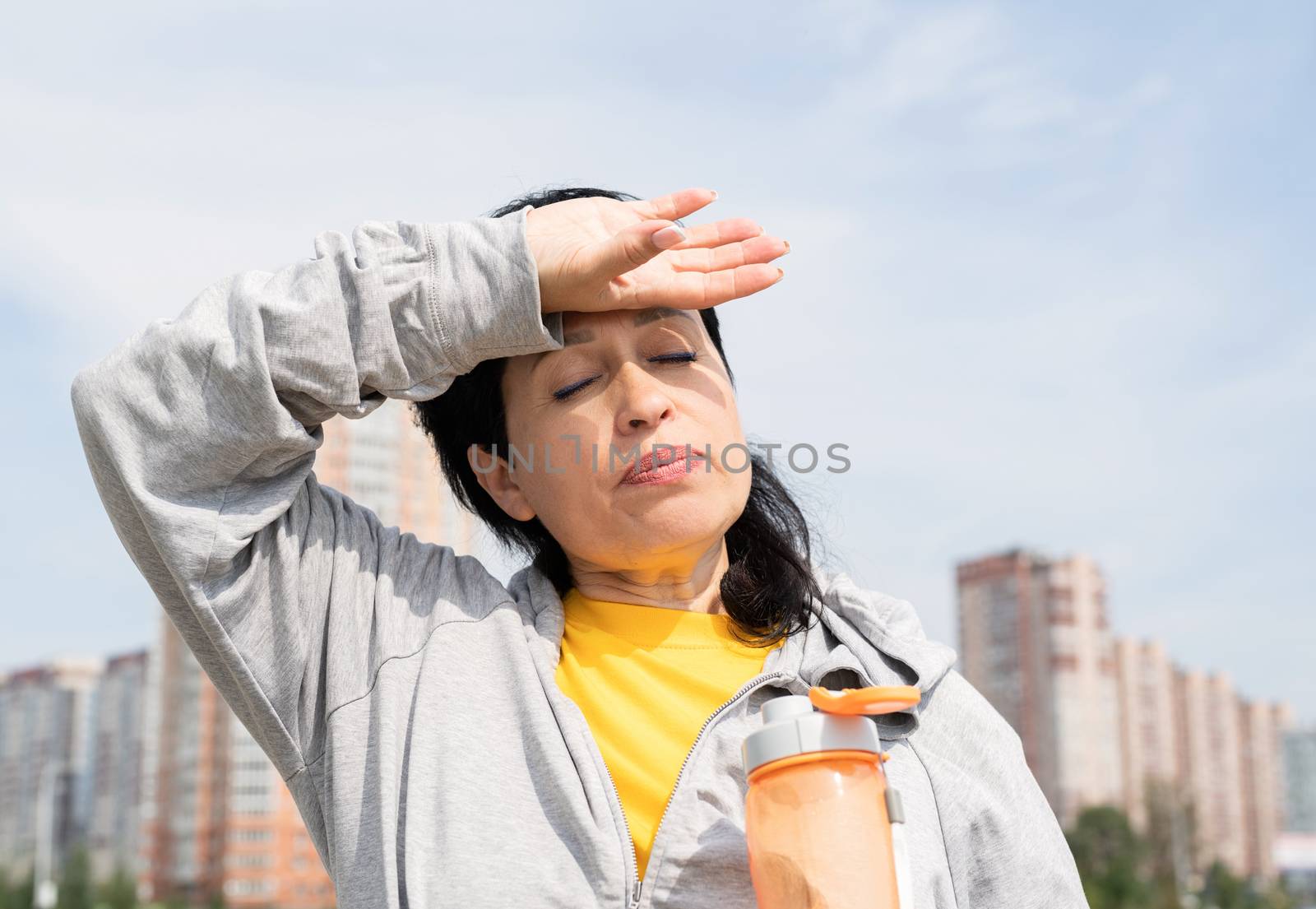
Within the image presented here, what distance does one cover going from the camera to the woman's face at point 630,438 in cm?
200

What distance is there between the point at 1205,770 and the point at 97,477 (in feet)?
194

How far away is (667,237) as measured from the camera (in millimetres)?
1812

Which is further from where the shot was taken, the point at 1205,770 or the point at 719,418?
the point at 1205,770

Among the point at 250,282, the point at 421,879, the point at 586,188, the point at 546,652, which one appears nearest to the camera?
the point at 421,879

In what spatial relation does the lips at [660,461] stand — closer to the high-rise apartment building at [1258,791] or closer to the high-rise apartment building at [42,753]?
the high-rise apartment building at [1258,791]

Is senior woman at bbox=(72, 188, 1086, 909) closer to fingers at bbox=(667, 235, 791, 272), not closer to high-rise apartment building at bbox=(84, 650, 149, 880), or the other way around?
fingers at bbox=(667, 235, 791, 272)

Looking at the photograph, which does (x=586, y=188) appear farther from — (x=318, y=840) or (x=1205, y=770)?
(x=1205, y=770)

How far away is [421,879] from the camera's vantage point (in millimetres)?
1682

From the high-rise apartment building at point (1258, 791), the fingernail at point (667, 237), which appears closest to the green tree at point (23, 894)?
the fingernail at point (667, 237)

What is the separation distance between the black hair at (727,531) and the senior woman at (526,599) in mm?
15

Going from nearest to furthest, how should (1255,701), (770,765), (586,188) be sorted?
(770,765)
(586,188)
(1255,701)

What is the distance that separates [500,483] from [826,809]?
39.2 inches

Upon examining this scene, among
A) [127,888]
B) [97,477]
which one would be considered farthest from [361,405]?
[127,888]

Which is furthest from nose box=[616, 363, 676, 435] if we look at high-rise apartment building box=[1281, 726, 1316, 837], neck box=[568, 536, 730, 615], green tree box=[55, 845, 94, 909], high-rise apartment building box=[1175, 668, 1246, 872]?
high-rise apartment building box=[1281, 726, 1316, 837]
